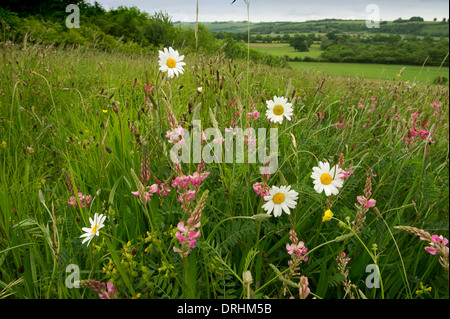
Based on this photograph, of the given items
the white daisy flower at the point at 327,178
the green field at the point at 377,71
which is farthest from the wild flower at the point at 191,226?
the green field at the point at 377,71

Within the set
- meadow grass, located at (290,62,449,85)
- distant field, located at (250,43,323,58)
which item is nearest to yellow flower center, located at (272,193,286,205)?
distant field, located at (250,43,323,58)

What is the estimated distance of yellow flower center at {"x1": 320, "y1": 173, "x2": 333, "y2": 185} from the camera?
1136 mm

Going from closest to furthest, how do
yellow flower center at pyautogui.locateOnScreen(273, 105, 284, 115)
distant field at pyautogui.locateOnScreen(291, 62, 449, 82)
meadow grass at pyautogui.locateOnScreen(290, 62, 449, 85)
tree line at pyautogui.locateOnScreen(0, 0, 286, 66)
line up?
1. yellow flower center at pyautogui.locateOnScreen(273, 105, 284, 115)
2. meadow grass at pyautogui.locateOnScreen(290, 62, 449, 85)
3. distant field at pyautogui.locateOnScreen(291, 62, 449, 82)
4. tree line at pyautogui.locateOnScreen(0, 0, 286, 66)

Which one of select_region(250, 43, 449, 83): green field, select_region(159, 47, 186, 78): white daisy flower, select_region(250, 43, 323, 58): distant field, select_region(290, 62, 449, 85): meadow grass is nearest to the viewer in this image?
select_region(159, 47, 186, 78): white daisy flower

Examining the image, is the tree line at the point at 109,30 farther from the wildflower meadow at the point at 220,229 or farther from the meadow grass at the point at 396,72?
the wildflower meadow at the point at 220,229

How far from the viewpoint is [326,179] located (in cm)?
114

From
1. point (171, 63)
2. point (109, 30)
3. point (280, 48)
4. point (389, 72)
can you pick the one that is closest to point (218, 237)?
point (171, 63)

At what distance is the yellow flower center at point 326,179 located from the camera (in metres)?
1.14

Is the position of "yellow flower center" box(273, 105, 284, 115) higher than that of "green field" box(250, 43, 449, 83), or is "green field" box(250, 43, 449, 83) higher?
"green field" box(250, 43, 449, 83)

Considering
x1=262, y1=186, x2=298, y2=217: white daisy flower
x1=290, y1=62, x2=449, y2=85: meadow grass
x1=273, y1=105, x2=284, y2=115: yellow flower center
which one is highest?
x1=290, y1=62, x2=449, y2=85: meadow grass

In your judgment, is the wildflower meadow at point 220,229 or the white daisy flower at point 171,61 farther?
the white daisy flower at point 171,61

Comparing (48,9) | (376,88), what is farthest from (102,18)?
(376,88)

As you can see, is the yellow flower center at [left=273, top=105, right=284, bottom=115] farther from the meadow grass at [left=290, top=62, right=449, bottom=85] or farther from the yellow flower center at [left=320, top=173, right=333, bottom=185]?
the meadow grass at [left=290, top=62, right=449, bottom=85]
